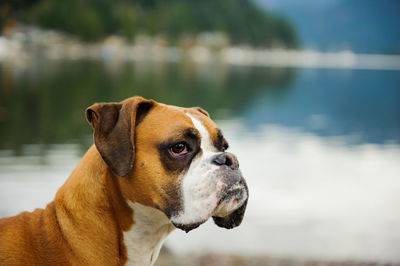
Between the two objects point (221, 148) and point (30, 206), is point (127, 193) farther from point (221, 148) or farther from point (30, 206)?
point (30, 206)

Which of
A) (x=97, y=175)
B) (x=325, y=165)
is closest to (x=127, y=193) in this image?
(x=97, y=175)

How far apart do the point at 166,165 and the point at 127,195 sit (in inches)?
14.6

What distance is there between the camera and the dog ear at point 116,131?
3.52 metres

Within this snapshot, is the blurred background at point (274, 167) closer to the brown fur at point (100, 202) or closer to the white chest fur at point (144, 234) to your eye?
the white chest fur at point (144, 234)

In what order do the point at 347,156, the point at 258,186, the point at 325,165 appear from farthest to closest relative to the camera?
the point at 347,156 → the point at 325,165 → the point at 258,186

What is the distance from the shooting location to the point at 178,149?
12.1ft

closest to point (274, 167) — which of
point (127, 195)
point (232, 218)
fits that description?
point (232, 218)

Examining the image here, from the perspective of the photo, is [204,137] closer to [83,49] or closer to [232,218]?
[232,218]

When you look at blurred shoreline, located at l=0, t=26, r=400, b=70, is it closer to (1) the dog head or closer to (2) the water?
(2) the water

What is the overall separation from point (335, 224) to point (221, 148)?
8912mm

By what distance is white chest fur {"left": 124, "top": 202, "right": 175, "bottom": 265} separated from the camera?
12.0 feet

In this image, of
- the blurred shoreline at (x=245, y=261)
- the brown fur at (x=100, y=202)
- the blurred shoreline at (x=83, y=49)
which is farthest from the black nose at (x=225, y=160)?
the blurred shoreline at (x=83, y=49)

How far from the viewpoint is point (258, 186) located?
14367mm

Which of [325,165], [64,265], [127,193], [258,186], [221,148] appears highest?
[325,165]
